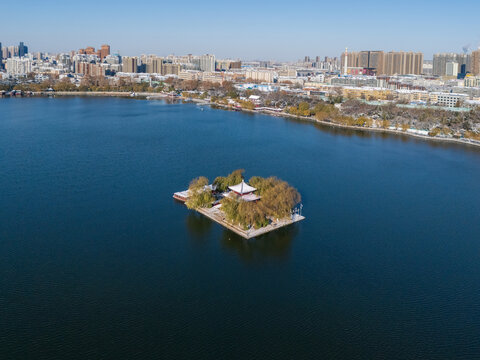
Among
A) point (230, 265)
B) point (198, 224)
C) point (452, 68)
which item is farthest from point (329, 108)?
point (452, 68)

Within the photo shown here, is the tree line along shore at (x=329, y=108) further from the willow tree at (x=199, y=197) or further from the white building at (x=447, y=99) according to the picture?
the willow tree at (x=199, y=197)

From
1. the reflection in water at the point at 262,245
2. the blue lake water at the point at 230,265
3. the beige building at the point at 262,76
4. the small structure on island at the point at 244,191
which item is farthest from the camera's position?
the beige building at the point at 262,76

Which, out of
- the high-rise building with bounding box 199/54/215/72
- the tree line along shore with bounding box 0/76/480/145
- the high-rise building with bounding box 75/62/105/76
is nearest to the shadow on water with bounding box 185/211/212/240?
the tree line along shore with bounding box 0/76/480/145

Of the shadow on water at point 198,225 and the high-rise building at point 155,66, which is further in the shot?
the high-rise building at point 155,66

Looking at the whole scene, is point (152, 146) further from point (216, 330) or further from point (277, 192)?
point (216, 330)

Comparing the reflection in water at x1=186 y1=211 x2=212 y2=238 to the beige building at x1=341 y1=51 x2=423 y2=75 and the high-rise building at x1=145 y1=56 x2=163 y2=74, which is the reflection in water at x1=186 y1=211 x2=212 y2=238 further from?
the high-rise building at x1=145 y1=56 x2=163 y2=74

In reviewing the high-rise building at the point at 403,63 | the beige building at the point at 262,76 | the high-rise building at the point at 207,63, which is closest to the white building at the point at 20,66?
the high-rise building at the point at 207,63
